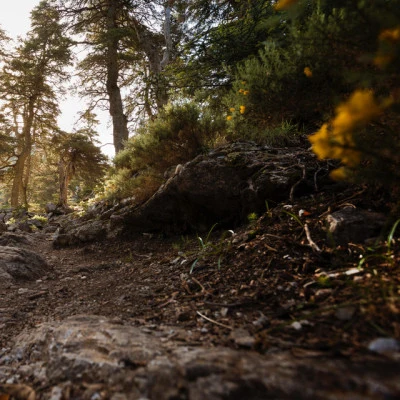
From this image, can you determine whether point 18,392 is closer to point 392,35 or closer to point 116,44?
point 392,35

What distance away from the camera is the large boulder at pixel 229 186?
2.92 meters

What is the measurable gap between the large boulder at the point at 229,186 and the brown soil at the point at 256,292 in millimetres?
407

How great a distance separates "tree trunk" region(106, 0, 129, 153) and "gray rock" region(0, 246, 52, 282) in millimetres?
7824

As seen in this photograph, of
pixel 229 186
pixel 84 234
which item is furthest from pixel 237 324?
pixel 84 234

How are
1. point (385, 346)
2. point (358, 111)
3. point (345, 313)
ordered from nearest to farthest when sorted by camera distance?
point (385, 346) < point (358, 111) < point (345, 313)

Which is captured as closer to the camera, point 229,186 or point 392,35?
point 392,35

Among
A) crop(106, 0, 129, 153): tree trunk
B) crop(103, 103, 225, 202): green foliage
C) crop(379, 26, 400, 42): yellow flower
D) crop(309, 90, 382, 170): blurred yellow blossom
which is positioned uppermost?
crop(106, 0, 129, 153): tree trunk

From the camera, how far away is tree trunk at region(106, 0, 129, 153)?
1098 cm

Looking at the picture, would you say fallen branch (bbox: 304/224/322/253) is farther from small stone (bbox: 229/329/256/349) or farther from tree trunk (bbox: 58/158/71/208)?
tree trunk (bbox: 58/158/71/208)

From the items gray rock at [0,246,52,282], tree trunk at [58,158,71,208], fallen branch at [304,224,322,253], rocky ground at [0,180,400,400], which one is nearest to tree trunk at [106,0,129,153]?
tree trunk at [58,158,71,208]

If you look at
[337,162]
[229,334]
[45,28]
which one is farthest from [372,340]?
[45,28]

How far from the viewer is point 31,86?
1436cm

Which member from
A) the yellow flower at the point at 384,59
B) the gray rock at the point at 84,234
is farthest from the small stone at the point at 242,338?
the gray rock at the point at 84,234

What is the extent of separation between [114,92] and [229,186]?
10540 millimetres
